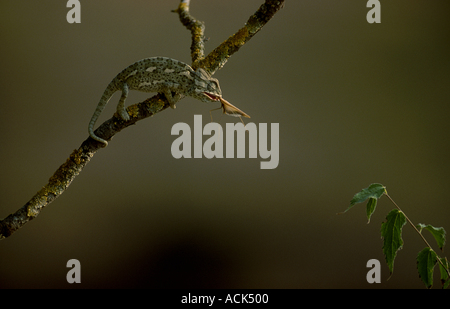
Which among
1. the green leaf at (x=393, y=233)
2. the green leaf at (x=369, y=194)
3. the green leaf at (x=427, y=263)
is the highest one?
the green leaf at (x=369, y=194)

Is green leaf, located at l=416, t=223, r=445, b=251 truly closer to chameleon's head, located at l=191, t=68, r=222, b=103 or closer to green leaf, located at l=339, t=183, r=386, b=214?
green leaf, located at l=339, t=183, r=386, b=214

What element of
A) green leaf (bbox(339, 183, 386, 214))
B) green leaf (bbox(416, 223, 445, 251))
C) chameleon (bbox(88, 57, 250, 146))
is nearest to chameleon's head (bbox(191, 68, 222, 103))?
chameleon (bbox(88, 57, 250, 146))

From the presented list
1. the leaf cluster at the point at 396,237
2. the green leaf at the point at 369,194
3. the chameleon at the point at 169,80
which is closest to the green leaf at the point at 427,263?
the leaf cluster at the point at 396,237

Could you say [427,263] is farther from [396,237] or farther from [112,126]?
[112,126]

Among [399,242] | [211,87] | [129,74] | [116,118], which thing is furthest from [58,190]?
[399,242]

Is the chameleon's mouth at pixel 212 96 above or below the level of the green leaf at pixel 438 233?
above

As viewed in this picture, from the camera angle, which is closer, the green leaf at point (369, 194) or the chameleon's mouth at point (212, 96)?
the green leaf at point (369, 194)

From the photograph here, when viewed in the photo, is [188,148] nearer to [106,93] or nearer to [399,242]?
[106,93]

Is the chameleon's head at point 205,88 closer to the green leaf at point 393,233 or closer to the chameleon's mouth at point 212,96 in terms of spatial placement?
the chameleon's mouth at point 212,96
